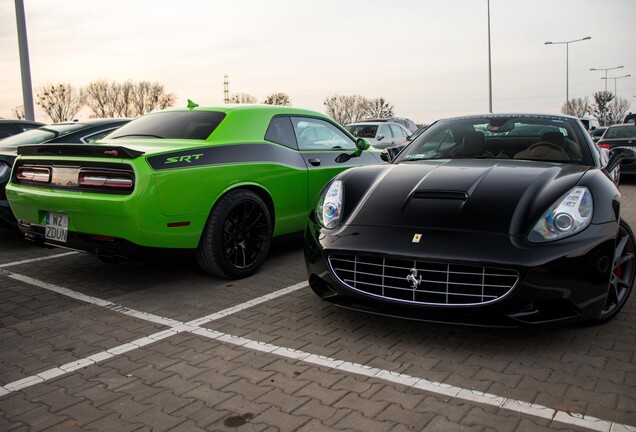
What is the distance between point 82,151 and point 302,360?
2.54 meters

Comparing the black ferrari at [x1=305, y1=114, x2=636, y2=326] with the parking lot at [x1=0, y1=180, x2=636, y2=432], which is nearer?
the parking lot at [x1=0, y1=180, x2=636, y2=432]

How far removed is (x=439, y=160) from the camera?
14.9 ft

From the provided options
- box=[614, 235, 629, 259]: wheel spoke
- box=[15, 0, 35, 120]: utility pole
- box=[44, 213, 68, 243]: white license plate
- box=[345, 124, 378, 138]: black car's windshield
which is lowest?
box=[614, 235, 629, 259]: wheel spoke

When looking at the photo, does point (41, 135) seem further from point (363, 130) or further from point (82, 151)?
point (363, 130)

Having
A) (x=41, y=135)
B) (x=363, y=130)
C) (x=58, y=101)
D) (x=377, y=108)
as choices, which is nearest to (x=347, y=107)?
(x=377, y=108)

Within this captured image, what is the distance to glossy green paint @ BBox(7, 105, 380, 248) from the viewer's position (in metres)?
4.18

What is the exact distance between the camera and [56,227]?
457 cm

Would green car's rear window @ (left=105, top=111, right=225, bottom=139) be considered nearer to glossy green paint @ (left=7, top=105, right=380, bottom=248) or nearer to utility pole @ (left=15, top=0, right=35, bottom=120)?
glossy green paint @ (left=7, top=105, right=380, bottom=248)

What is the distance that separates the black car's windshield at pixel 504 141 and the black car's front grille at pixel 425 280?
1589 millimetres

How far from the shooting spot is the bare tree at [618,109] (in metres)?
79.2

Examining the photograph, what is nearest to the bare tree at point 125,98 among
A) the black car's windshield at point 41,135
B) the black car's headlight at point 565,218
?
the black car's windshield at point 41,135

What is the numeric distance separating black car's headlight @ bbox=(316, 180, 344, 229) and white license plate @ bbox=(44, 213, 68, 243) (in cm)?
205

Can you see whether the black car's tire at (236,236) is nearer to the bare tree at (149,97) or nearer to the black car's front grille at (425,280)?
the black car's front grille at (425,280)

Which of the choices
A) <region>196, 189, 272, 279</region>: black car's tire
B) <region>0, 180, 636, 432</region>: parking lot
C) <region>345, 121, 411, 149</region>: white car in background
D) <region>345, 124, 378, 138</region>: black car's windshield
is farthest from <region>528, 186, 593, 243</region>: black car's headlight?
<region>345, 124, 378, 138</region>: black car's windshield
